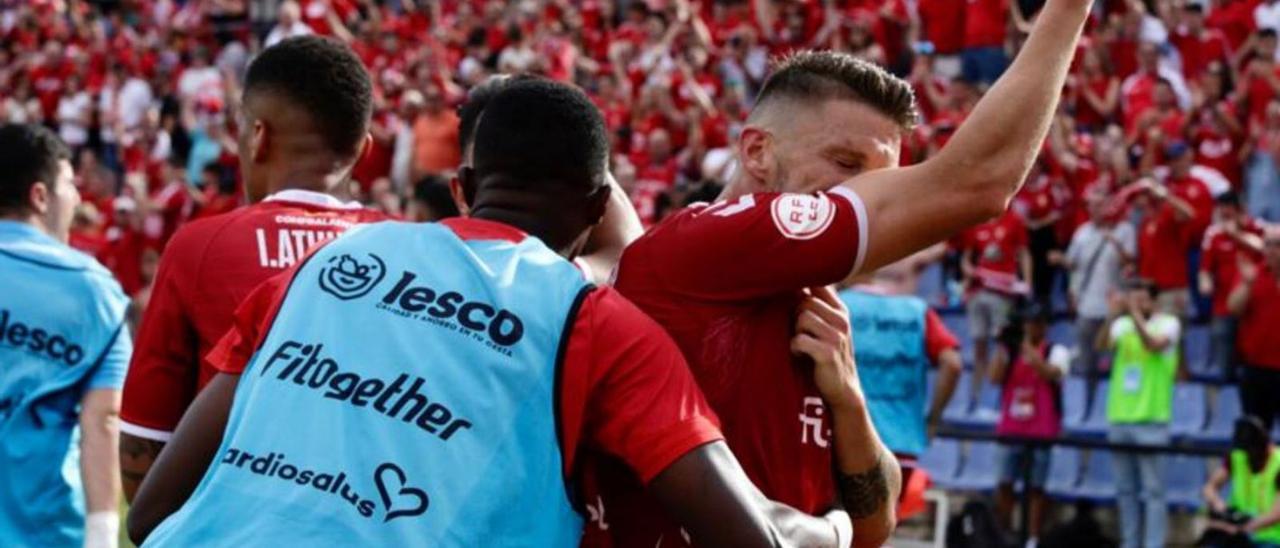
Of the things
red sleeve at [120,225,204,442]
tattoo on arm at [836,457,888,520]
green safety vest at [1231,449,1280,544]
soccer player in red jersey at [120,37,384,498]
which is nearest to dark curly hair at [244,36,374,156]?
soccer player in red jersey at [120,37,384,498]

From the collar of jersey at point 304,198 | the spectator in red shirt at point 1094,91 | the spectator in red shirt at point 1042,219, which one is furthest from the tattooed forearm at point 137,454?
the spectator in red shirt at point 1094,91

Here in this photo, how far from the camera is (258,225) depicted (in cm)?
423

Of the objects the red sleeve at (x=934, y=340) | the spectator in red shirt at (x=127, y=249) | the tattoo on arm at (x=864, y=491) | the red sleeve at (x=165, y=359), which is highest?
the tattoo on arm at (x=864, y=491)

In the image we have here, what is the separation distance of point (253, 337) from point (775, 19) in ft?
57.4

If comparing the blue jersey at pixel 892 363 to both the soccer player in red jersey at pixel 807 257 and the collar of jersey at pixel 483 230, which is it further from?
the collar of jersey at pixel 483 230

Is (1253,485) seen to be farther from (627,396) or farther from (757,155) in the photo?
(627,396)

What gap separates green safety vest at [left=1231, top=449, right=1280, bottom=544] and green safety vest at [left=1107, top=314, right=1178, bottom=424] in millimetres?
1818

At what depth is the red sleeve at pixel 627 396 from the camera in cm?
287

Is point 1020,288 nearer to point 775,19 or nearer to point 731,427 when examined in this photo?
point 775,19

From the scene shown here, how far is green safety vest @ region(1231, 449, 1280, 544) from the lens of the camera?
12125mm

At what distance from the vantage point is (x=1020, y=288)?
52.3 ft

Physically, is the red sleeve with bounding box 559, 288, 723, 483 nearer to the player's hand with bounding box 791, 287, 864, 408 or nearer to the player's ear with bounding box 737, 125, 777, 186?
the player's hand with bounding box 791, 287, 864, 408

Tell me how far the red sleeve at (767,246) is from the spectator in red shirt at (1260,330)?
1164 centimetres

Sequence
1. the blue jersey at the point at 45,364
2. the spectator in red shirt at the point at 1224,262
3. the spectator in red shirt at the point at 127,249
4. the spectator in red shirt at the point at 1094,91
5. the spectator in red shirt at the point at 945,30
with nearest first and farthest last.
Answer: the blue jersey at the point at 45,364, the spectator in red shirt at the point at 1224,262, the spectator in red shirt at the point at 1094,91, the spectator in red shirt at the point at 945,30, the spectator in red shirt at the point at 127,249
